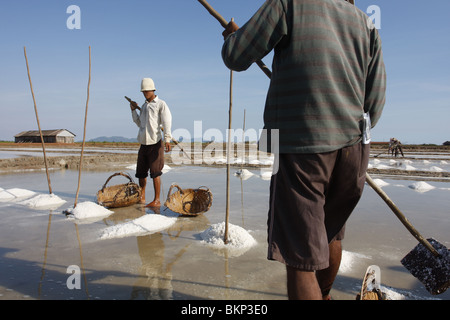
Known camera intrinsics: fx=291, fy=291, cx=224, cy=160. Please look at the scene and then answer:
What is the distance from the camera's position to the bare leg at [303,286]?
3.59 ft

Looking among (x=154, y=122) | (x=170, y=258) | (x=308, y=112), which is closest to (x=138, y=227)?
(x=170, y=258)

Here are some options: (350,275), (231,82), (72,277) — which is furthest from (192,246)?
(231,82)

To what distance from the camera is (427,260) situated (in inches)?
71.2

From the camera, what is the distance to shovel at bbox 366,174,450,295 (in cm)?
171

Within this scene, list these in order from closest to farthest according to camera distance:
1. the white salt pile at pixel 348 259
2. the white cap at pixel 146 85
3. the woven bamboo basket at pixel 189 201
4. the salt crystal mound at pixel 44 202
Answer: the white salt pile at pixel 348 259
the woven bamboo basket at pixel 189 201
the salt crystal mound at pixel 44 202
the white cap at pixel 146 85

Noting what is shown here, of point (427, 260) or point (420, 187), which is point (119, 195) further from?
point (420, 187)

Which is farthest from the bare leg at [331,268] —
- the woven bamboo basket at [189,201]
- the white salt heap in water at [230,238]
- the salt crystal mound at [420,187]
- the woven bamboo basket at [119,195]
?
the salt crystal mound at [420,187]

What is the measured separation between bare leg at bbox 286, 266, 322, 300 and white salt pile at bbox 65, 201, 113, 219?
120 inches

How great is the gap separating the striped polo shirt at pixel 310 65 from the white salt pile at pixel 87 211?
10.0ft

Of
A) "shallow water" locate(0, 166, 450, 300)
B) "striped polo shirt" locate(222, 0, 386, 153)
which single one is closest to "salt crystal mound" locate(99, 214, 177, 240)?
"shallow water" locate(0, 166, 450, 300)

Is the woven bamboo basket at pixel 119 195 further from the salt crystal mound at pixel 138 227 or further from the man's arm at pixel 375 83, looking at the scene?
the man's arm at pixel 375 83

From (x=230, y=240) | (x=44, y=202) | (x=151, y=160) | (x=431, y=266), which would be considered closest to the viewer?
(x=431, y=266)

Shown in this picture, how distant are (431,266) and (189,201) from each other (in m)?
2.77
